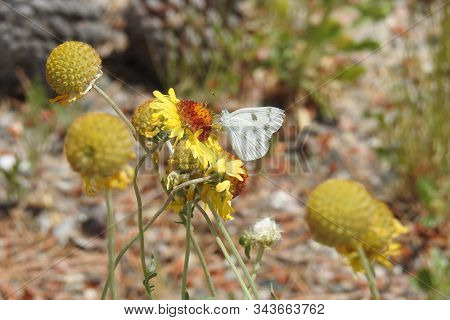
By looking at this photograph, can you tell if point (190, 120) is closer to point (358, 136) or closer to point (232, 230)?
point (232, 230)

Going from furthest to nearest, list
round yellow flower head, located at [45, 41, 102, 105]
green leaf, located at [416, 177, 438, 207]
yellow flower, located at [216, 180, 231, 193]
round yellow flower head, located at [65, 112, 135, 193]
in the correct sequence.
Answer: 1. green leaf, located at [416, 177, 438, 207]
2. round yellow flower head, located at [65, 112, 135, 193]
3. round yellow flower head, located at [45, 41, 102, 105]
4. yellow flower, located at [216, 180, 231, 193]

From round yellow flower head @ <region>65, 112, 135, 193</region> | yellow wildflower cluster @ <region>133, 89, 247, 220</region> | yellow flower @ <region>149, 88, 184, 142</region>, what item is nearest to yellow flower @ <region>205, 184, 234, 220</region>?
yellow wildflower cluster @ <region>133, 89, 247, 220</region>

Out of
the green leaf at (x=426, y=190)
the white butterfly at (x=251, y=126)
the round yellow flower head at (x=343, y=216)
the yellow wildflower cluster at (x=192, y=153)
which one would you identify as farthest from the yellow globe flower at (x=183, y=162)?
the green leaf at (x=426, y=190)

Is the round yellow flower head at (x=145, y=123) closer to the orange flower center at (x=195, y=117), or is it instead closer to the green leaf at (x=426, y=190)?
the orange flower center at (x=195, y=117)

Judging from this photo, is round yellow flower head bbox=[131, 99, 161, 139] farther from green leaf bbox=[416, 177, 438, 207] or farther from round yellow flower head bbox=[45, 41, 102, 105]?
green leaf bbox=[416, 177, 438, 207]

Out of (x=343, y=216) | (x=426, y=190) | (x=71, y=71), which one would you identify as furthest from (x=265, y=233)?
(x=426, y=190)
